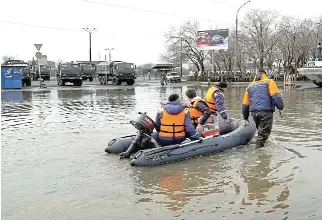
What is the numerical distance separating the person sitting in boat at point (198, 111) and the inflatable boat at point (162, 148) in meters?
0.35

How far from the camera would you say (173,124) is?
26.2 feet

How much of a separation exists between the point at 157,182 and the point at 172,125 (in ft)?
5.21

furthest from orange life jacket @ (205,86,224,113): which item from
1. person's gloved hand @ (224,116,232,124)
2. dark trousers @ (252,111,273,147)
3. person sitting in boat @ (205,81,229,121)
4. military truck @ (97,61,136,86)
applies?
military truck @ (97,61,136,86)

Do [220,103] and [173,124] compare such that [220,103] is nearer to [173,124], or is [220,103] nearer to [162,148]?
[173,124]

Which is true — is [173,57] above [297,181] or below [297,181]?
above

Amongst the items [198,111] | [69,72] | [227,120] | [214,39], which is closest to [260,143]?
[227,120]

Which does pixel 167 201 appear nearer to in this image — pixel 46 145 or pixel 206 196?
pixel 206 196

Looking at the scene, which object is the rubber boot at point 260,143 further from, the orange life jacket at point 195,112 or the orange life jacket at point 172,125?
the orange life jacket at point 172,125

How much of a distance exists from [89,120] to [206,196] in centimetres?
882

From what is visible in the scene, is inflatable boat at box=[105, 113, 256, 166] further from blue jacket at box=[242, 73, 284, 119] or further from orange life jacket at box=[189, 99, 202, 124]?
blue jacket at box=[242, 73, 284, 119]

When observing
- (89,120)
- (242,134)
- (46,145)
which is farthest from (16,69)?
(242,134)

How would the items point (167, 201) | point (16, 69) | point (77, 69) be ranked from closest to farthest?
point (167, 201) → point (16, 69) → point (77, 69)

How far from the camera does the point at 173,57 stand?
2800 inches

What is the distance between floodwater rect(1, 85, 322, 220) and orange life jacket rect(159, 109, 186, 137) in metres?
0.61
